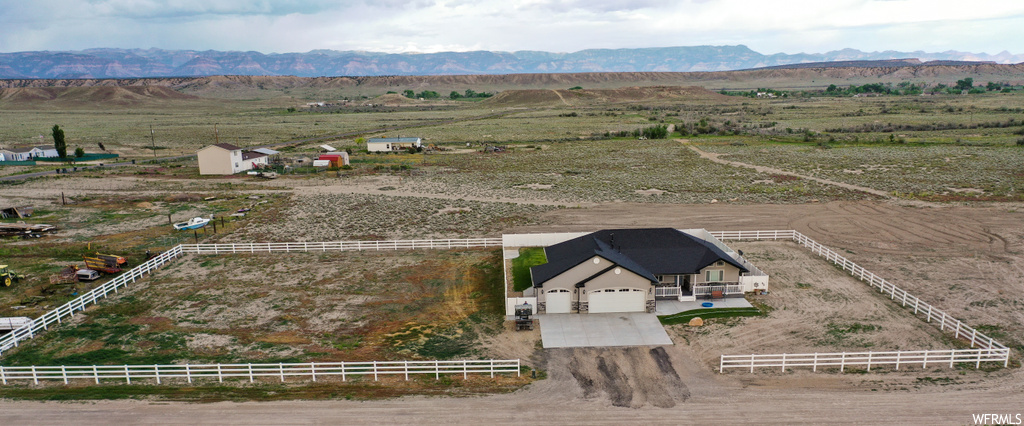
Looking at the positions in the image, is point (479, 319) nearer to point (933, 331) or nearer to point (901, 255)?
point (933, 331)

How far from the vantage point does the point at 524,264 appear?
1101 inches

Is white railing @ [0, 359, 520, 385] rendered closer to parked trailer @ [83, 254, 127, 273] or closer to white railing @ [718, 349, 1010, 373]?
white railing @ [718, 349, 1010, 373]

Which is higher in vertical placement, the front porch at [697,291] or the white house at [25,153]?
the white house at [25,153]

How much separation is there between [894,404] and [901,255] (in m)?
18.4

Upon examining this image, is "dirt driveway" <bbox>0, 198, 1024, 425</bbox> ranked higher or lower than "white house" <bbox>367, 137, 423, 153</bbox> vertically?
lower

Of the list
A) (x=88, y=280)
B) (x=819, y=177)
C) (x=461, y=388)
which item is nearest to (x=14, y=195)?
(x=88, y=280)

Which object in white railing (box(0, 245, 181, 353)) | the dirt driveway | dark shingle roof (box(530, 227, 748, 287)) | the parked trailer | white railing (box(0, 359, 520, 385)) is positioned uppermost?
dark shingle roof (box(530, 227, 748, 287))

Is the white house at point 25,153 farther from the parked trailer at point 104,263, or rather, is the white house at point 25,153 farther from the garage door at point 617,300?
the garage door at point 617,300

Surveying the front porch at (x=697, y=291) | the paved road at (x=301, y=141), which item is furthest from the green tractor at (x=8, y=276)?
the paved road at (x=301, y=141)

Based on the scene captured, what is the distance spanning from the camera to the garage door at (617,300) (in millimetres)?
24031

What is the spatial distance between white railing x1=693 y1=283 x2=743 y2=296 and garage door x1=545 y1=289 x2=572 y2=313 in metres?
5.75

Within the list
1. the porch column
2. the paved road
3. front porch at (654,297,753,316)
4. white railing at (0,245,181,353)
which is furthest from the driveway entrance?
the paved road

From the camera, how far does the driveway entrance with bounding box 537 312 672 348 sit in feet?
70.1

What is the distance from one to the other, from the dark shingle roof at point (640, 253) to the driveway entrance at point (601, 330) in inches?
66.2
